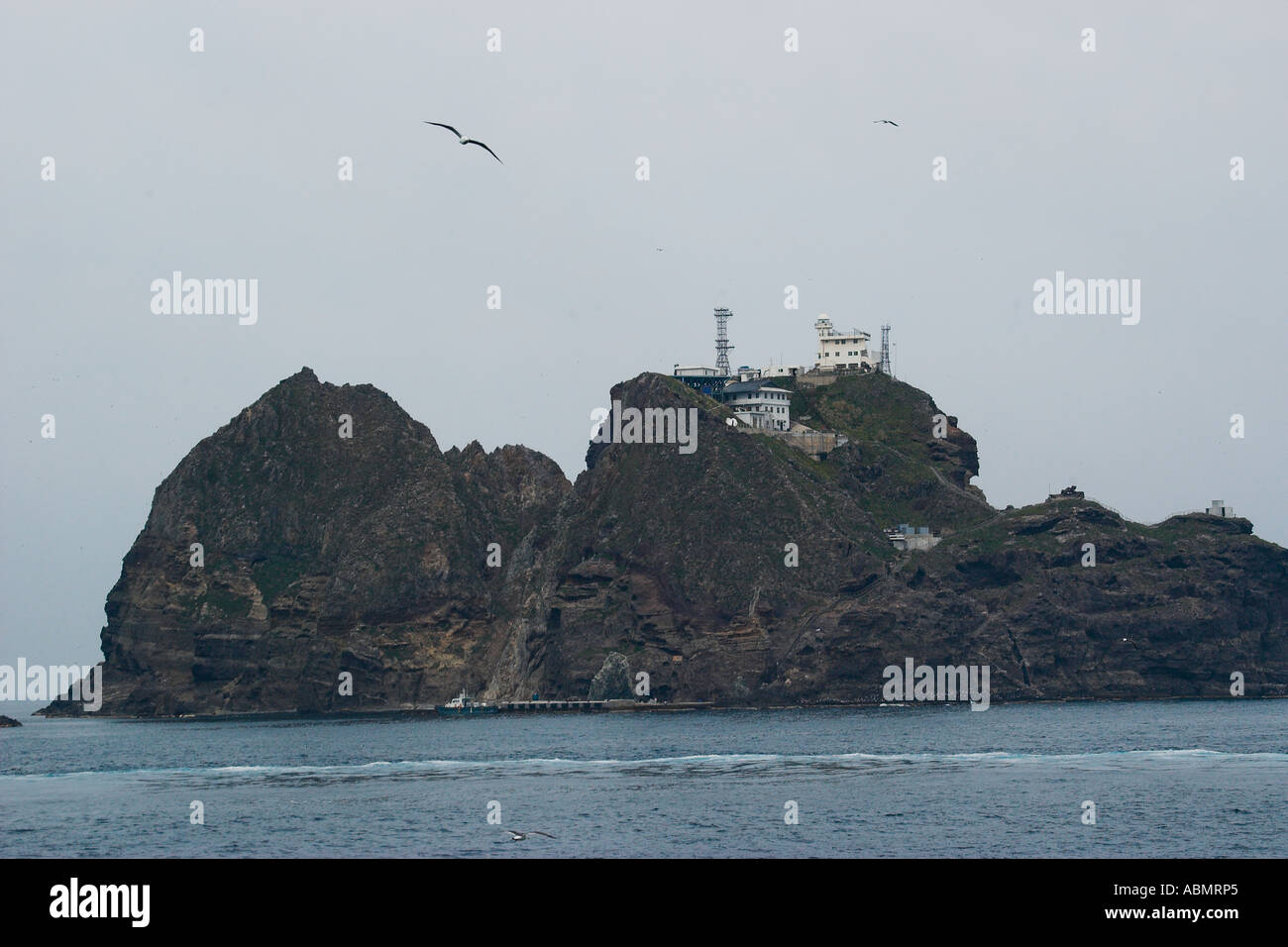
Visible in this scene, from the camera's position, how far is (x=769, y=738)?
13000 centimetres

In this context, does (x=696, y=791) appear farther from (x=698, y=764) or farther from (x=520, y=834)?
(x=520, y=834)

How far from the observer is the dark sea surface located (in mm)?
64625

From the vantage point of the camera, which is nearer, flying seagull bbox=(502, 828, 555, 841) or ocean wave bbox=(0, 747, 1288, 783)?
flying seagull bbox=(502, 828, 555, 841)

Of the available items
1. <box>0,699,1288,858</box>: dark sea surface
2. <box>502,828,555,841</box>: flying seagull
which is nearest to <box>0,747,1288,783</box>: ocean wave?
<box>0,699,1288,858</box>: dark sea surface

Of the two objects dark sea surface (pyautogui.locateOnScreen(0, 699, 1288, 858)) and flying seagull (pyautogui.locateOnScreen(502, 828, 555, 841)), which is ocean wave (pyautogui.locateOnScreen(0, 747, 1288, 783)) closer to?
dark sea surface (pyautogui.locateOnScreen(0, 699, 1288, 858))

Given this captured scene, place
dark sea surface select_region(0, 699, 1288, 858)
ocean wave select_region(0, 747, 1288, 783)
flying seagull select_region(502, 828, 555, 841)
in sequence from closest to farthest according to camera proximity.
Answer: dark sea surface select_region(0, 699, 1288, 858)
flying seagull select_region(502, 828, 555, 841)
ocean wave select_region(0, 747, 1288, 783)

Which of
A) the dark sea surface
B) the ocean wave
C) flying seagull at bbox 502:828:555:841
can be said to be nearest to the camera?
the dark sea surface

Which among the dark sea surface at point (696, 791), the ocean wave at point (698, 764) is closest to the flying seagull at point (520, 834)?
the dark sea surface at point (696, 791)

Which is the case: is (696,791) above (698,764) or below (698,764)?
above

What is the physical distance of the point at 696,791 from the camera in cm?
8525

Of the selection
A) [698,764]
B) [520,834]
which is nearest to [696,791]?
[698,764]
